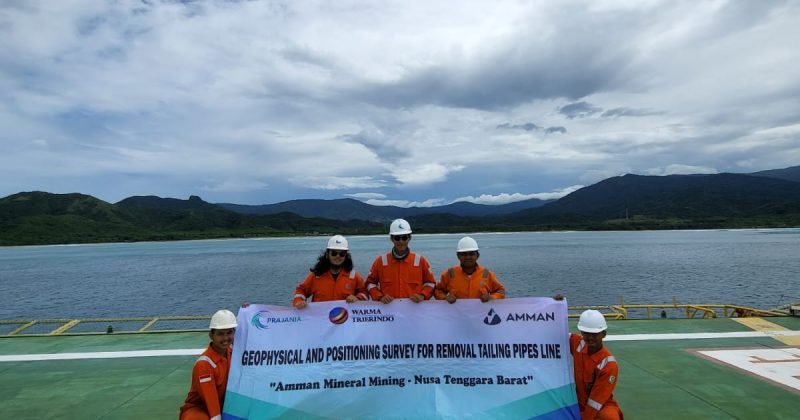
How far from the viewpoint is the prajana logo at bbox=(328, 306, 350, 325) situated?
17.8ft

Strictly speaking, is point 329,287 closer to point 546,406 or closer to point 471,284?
point 471,284

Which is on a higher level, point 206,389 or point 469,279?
point 469,279

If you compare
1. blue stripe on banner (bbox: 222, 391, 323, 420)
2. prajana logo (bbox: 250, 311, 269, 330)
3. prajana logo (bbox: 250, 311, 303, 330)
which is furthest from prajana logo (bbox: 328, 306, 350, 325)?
blue stripe on banner (bbox: 222, 391, 323, 420)

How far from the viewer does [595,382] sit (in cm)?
459

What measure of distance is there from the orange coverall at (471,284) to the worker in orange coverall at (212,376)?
8.76ft

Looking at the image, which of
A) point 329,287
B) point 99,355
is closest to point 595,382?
point 329,287

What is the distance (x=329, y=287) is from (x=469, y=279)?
181cm

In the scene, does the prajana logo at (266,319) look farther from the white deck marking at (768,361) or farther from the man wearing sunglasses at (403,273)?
the white deck marking at (768,361)

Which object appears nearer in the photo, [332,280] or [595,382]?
[595,382]

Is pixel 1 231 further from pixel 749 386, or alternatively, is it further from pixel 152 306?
pixel 749 386

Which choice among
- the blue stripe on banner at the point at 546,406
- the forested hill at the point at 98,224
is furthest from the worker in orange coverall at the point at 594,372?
the forested hill at the point at 98,224

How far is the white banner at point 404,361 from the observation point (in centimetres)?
489

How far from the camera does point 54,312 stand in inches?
1179

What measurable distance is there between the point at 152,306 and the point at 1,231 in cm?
15180
